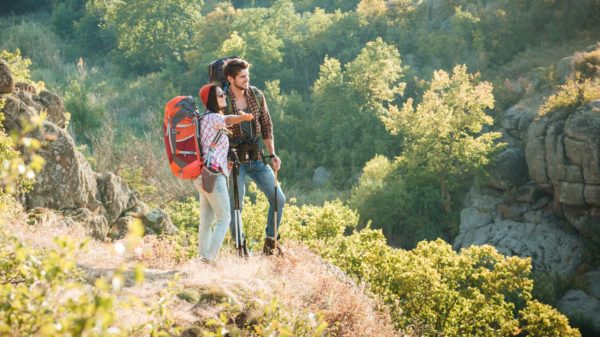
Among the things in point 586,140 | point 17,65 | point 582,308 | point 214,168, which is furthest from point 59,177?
point 586,140

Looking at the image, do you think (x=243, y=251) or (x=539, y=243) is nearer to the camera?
(x=243, y=251)

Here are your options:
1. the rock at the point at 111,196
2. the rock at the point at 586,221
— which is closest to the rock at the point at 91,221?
the rock at the point at 111,196

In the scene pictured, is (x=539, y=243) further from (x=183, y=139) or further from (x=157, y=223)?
(x=183, y=139)

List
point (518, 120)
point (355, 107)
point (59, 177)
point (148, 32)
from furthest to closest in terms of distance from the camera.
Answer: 1. point (148, 32)
2. point (355, 107)
3. point (518, 120)
4. point (59, 177)

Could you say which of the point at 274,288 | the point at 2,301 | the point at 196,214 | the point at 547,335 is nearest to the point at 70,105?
the point at 196,214

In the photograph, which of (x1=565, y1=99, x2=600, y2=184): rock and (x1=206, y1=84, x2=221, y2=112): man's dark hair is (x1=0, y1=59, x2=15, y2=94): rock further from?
(x1=565, y1=99, x2=600, y2=184): rock

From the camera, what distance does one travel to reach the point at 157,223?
12.8 meters

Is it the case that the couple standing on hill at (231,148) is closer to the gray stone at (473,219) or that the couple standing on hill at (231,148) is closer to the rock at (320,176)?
the gray stone at (473,219)

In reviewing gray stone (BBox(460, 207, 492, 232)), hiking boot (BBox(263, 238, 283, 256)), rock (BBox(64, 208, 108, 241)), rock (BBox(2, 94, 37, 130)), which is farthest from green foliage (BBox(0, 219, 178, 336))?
gray stone (BBox(460, 207, 492, 232))

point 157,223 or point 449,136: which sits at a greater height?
point 157,223

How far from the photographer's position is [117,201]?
501 inches

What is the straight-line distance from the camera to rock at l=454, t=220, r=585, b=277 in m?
22.0

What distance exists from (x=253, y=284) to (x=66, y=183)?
220 inches

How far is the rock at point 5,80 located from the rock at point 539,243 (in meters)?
16.1
